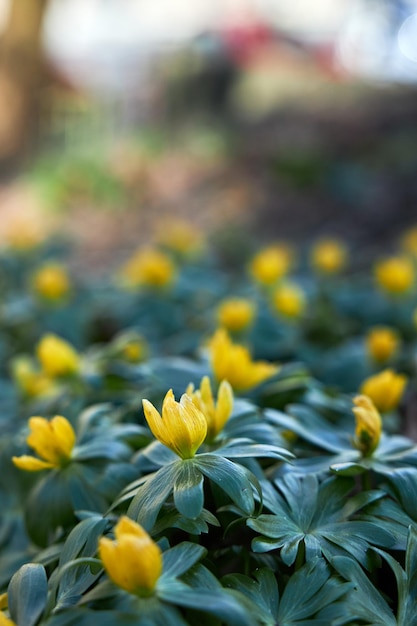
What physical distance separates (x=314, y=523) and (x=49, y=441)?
0.46 m

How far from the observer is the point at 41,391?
1815 mm

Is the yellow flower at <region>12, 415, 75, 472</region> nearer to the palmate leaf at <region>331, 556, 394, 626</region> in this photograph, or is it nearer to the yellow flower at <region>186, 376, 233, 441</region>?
the yellow flower at <region>186, 376, 233, 441</region>

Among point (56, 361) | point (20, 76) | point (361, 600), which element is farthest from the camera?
point (20, 76)

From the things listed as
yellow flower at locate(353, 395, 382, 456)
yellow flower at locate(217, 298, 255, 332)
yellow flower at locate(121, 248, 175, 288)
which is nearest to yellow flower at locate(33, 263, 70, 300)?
yellow flower at locate(121, 248, 175, 288)

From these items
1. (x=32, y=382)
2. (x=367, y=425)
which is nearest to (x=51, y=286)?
(x=32, y=382)

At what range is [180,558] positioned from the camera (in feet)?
3.10

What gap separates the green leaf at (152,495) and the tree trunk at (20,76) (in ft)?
18.5

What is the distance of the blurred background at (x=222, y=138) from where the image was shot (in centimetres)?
534

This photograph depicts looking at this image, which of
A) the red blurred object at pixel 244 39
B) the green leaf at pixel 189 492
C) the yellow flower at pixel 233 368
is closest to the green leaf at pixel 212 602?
the green leaf at pixel 189 492

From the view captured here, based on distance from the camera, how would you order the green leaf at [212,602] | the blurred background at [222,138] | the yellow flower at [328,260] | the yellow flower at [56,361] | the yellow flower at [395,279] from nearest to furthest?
1. the green leaf at [212,602]
2. the yellow flower at [56,361]
3. the yellow flower at [395,279]
4. the yellow flower at [328,260]
5. the blurred background at [222,138]

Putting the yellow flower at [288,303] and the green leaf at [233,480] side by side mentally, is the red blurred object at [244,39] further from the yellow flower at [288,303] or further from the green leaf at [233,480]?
the green leaf at [233,480]

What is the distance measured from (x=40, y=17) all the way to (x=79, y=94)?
168 cm

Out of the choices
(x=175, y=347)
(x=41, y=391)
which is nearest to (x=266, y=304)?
(x=175, y=347)

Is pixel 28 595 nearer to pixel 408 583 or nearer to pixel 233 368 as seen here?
pixel 408 583
